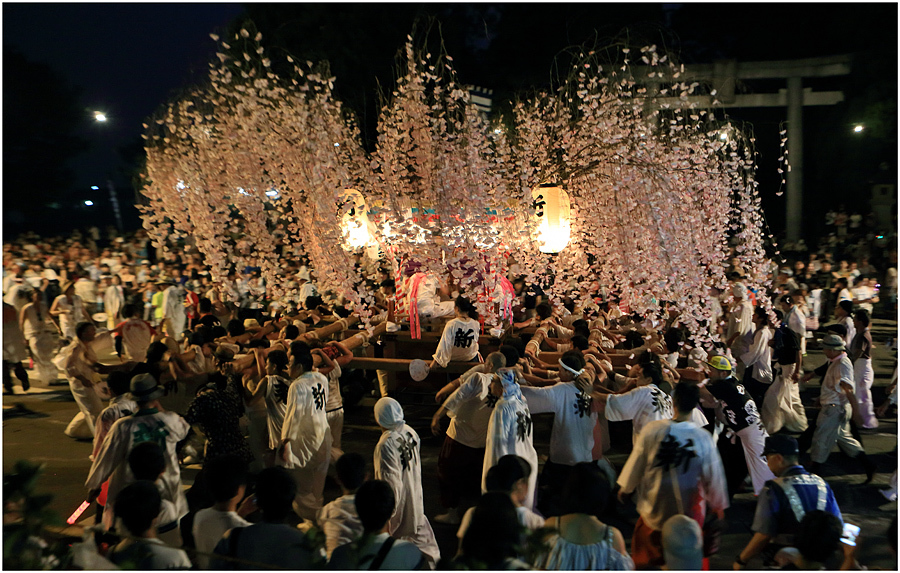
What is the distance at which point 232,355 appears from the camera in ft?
21.5

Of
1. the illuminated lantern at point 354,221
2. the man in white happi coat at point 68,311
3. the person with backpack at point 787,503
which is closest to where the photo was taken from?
the person with backpack at point 787,503

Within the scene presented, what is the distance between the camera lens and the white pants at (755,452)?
228 inches

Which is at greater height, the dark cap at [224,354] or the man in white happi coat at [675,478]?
the dark cap at [224,354]

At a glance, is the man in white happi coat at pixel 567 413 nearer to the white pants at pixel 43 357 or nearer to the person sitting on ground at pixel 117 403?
the person sitting on ground at pixel 117 403

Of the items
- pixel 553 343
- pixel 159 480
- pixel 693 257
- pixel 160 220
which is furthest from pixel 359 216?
pixel 159 480

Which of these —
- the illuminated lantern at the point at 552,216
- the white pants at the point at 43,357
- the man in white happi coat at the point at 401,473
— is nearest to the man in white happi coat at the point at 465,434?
the man in white happi coat at the point at 401,473

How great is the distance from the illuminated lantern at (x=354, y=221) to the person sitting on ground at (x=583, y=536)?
6140 millimetres

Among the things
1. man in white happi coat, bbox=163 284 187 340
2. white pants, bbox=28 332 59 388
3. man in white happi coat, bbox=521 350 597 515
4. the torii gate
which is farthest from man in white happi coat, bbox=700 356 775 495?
the torii gate

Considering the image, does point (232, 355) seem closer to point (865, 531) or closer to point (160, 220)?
point (160, 220)

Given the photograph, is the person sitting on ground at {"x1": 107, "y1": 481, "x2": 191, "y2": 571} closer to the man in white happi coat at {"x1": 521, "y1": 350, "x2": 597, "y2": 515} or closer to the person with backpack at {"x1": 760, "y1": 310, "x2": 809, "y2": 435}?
the man in white happi coat at {"x1": 521, "y1": 350, "x2": 597, "y2": 515}

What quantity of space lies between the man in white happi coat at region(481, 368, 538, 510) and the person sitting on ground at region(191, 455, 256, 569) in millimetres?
1903

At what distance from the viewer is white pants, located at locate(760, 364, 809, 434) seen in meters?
7.95

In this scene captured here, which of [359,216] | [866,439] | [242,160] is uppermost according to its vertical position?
[242,160]

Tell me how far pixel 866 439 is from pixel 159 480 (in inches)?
319
